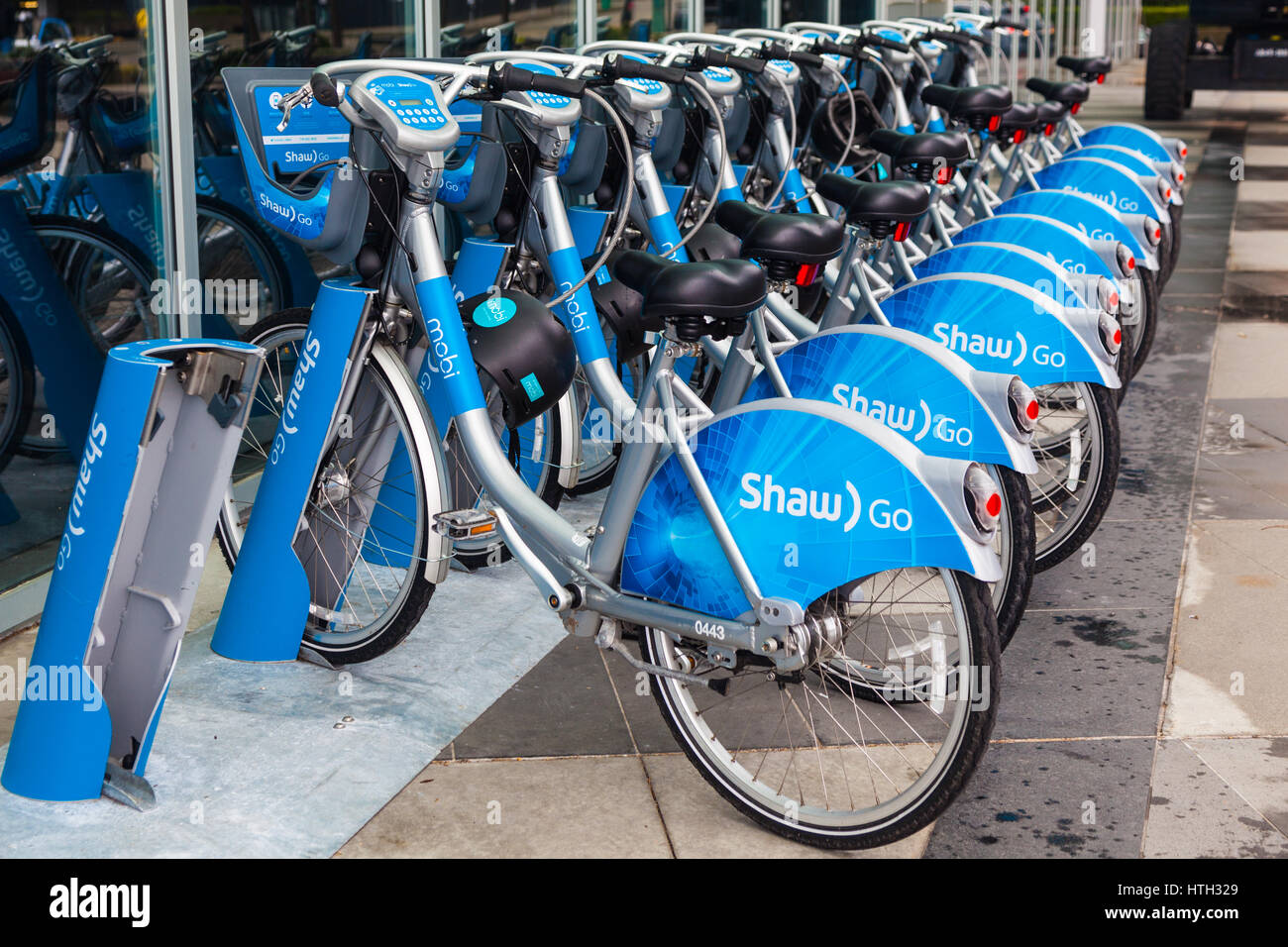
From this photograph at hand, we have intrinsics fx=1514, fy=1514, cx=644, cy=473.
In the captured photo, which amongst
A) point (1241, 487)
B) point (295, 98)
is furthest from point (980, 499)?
point (1241, 487)

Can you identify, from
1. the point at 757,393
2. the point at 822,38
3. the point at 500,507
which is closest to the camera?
the point at 500,507

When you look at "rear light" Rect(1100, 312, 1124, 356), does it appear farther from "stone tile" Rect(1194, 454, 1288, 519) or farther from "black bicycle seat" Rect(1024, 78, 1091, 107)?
"black bicycle seat" Rect(1024, 78, 1091, 107)

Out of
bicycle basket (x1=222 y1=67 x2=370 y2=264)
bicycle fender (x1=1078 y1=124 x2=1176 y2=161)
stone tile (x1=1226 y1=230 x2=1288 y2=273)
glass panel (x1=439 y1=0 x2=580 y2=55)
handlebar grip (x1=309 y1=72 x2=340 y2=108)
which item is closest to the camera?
handlebar grip (x1=309 y1=72 x2=340 y2=108)

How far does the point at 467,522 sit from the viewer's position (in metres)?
3.48

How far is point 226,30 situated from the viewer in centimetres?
490

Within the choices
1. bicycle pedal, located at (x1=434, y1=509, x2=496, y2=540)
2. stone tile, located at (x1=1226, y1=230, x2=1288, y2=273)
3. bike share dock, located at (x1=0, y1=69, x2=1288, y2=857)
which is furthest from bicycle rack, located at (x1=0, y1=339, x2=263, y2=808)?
stone tile, located at (x1=1226, y1=230, x2=1288, y2=273)

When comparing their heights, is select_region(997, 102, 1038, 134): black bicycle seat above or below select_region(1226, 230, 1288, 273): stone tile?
above

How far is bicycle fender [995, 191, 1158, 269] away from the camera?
5.68 m

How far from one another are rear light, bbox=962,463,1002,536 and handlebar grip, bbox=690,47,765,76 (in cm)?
236

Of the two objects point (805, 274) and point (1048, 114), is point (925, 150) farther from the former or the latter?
point (1048, 114)

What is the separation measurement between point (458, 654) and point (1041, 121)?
14.4 ft
